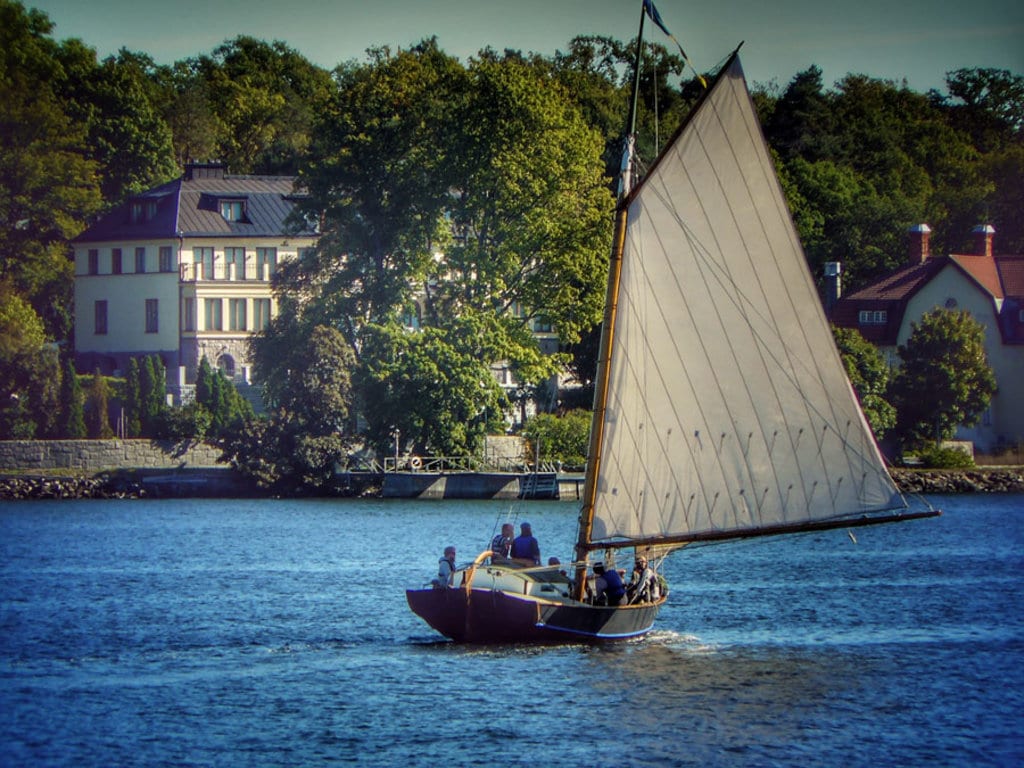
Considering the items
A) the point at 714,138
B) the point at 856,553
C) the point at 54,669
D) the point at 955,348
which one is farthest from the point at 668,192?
the point at 955,348

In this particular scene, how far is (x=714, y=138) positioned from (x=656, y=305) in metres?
4.01

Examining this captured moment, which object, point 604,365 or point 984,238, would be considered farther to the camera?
point 984,238

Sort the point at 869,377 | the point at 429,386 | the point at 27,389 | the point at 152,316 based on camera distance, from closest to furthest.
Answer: the point at 429,386, the point at 27,389, the point at 869,377, the point at 152,316

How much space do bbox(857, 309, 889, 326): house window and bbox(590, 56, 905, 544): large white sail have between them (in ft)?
264

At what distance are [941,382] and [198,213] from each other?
53.9 meters

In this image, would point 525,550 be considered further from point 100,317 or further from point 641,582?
point 100,317

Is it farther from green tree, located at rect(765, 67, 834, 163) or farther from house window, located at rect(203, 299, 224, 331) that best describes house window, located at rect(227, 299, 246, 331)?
green tree, located at rect(765, 67, 834, 163)

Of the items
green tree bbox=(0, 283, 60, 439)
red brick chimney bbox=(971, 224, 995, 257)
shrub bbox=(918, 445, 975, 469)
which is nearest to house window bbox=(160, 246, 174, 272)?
green tree bbox=(0, 283, 60, 439)

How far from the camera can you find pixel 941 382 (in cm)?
10425

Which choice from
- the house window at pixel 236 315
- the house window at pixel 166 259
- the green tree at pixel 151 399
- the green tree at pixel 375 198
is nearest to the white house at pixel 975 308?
the green tree at pixel 375 198

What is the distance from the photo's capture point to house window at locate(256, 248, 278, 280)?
12662 cm

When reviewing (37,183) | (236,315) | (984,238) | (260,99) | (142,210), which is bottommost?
(236,315)

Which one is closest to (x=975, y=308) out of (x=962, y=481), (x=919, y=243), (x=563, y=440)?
(x=919, y=243)

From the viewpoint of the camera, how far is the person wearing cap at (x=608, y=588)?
1639 inches
